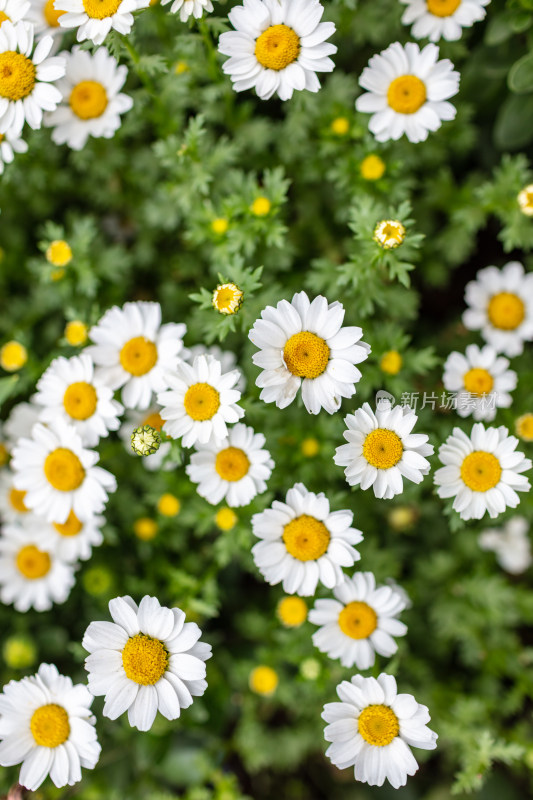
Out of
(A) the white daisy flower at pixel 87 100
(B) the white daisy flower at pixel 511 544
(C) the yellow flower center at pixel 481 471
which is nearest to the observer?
(C) the yellow flower center at pixel 481 471

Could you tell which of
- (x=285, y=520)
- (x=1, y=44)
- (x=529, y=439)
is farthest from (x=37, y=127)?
(x=529, y=439)

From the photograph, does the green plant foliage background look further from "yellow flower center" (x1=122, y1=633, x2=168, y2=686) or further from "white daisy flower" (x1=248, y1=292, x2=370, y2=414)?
"yellow flower center" (x1=122, y1=633, x2=168, y2=686)

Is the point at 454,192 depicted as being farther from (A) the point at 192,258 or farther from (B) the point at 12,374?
(B) the point at 12,374

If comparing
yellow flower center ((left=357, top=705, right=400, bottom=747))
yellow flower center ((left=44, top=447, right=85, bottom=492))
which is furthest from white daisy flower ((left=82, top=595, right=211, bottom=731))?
yellow flower center ((left=44, top=447, right=85, bottom=492))

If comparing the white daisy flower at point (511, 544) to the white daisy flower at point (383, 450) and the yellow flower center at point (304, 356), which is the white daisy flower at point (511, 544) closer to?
the white daisy flower at point (383, 450)

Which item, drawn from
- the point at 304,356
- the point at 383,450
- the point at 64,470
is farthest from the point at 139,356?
the point at 383,450

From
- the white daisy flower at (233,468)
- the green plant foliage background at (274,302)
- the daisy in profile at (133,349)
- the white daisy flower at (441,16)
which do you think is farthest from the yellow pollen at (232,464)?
the white daisy flower at (441,16)
